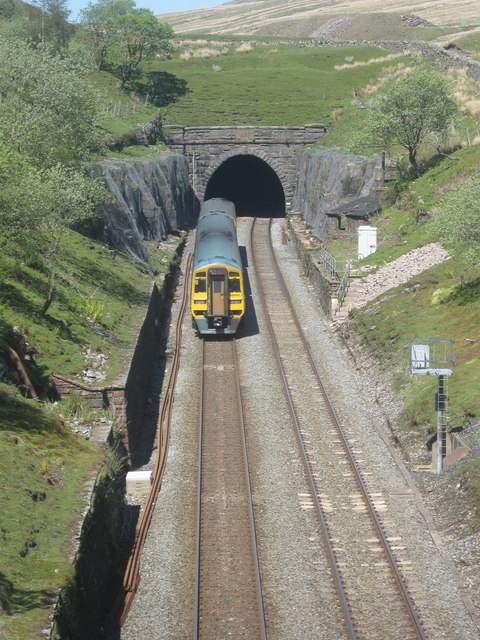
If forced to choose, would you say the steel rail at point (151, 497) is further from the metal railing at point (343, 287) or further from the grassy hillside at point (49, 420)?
the metal railing at point (343, 287)

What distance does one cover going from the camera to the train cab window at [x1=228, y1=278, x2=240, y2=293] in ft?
117

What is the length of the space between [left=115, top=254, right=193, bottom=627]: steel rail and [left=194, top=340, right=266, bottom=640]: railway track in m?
1.11

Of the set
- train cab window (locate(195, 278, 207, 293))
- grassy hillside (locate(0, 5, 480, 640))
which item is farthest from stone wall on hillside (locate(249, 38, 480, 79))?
train cab window (locate(195, 278, 207, 293))

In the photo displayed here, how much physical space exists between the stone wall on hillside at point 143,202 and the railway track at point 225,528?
14420 mm

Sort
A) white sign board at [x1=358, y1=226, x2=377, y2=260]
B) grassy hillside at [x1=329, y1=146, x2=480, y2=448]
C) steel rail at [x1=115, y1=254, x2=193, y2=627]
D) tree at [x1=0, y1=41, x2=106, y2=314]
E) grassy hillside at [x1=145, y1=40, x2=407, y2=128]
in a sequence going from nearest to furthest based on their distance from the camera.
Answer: steel rail at [x1=115, y1=254, x2=193, y2=627], tree at [x1=0, y1=41, x2=106, y2=314], grassy hillside at [x1=329, y1=146, x2=480, y2=448], white sign board at [x1=358, y1=226, x2=377, y2=260], grassy hillside at [x1=145, y1=40, x2=407, y2=128]

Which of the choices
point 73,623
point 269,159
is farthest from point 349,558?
point 269,159

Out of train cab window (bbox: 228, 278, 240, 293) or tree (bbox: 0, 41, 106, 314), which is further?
train cab window (bbox: 228, 278, 240, 293)

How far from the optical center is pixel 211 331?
35.7 metres

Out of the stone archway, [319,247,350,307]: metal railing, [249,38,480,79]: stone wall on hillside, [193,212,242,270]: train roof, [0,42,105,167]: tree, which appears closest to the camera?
[0,42,105,167]: tree

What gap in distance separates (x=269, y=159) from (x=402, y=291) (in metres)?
35.6

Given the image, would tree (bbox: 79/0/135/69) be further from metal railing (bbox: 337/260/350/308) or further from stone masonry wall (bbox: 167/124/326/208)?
metal railing (bbox: 337/260/350/308)

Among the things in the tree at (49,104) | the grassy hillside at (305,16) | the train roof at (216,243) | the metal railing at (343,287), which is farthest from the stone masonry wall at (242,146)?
the grassy hillside at (305,16)

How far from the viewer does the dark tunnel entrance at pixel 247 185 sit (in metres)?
76.9

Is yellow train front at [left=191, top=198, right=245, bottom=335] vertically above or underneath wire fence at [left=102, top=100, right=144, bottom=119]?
underneath
